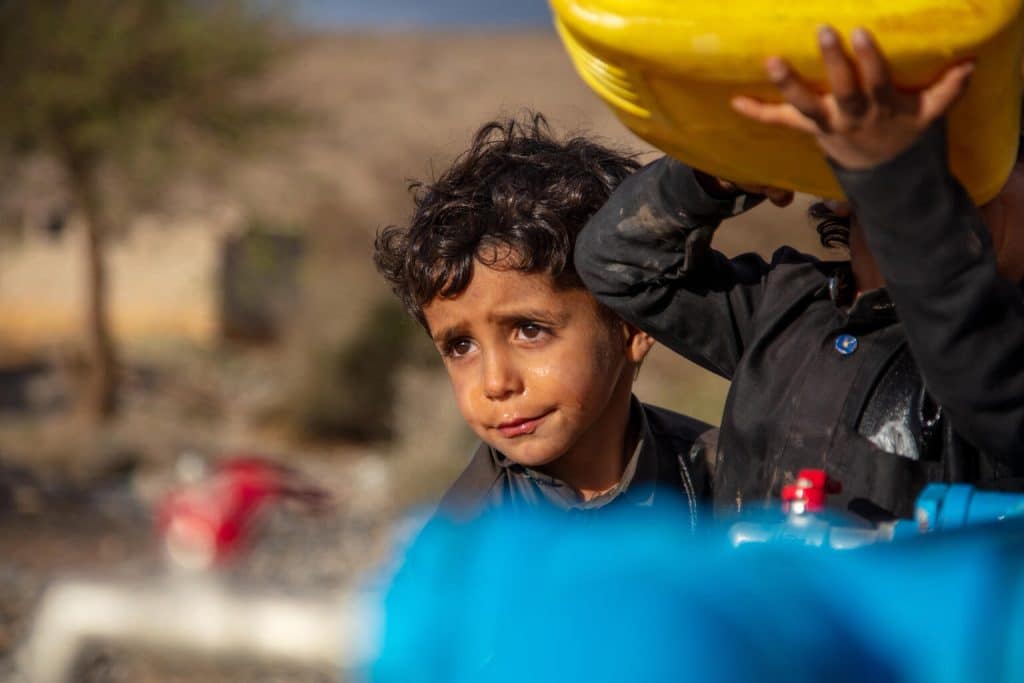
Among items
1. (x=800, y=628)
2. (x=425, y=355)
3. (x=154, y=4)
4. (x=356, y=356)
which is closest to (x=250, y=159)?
(x=154, y=4)

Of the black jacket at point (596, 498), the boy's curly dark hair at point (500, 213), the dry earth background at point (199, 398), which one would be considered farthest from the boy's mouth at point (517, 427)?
the dry earth background at point (199, 398)

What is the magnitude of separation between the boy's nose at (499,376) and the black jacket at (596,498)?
15 centimetres

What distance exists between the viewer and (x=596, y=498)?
2.28 meters

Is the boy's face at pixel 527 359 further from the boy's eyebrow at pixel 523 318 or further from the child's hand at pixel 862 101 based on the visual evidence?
the child's hand at pixel 862 101

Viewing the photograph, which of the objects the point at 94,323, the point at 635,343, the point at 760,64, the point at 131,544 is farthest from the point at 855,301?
the point at 94,323

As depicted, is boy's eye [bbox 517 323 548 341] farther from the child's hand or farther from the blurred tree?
the blurred tree

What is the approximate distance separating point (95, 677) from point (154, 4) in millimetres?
13629

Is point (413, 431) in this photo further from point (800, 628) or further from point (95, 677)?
point (800, 628)

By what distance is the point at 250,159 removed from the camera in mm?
19562

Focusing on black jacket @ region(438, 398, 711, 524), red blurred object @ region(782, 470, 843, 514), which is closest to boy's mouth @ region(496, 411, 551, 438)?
black jacket @ region(438, 398, 711, 524)

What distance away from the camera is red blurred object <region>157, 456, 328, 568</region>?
1731mm

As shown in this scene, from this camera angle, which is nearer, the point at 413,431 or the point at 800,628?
the point at 800,628

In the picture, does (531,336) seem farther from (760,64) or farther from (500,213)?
(760,64)

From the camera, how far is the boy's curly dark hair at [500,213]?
7.29 feet
